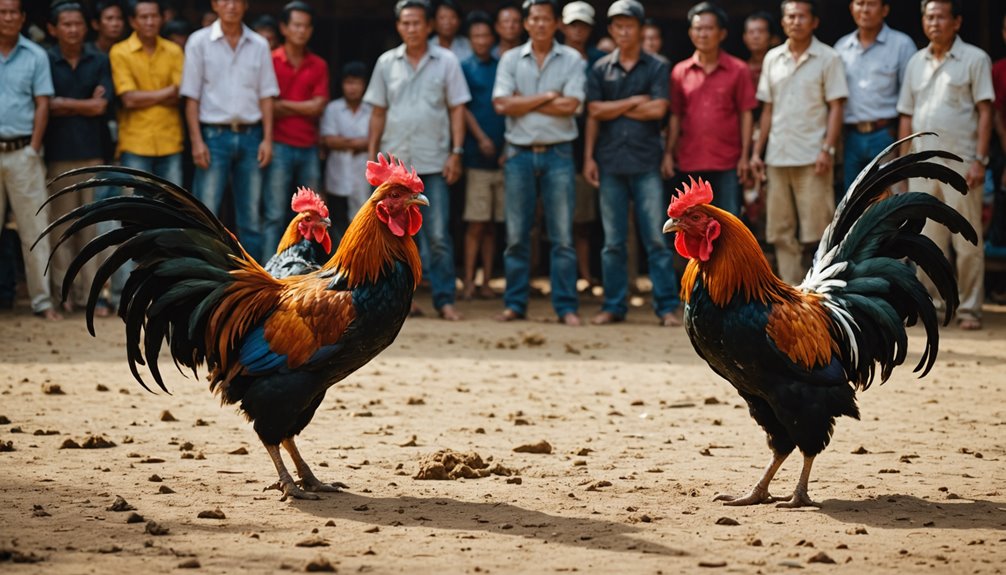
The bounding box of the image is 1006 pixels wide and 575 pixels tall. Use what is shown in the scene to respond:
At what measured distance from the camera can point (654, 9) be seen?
1498 centimetres

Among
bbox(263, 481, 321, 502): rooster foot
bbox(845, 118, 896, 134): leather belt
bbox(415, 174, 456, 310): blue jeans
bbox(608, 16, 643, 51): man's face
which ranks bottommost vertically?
bbox(263, 481, 321, 502): rooster foot

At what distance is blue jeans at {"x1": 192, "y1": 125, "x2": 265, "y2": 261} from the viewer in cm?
1114

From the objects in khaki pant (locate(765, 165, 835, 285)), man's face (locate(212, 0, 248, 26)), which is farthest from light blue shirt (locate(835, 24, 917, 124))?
man's face (locate(212, 0, 248, 26))

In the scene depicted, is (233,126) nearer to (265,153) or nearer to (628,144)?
(265,153)

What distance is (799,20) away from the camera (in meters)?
10.8

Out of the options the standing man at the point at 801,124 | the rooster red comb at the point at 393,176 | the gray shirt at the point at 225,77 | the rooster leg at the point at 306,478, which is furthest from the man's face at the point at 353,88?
the rooster leg at the point at 306,478

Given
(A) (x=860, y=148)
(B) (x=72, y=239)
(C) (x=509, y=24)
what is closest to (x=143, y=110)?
(B) (x=72, y=239)

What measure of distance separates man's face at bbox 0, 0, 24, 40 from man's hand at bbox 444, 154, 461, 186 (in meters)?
3.82

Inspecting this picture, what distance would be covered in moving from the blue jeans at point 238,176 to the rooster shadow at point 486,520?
5.99m

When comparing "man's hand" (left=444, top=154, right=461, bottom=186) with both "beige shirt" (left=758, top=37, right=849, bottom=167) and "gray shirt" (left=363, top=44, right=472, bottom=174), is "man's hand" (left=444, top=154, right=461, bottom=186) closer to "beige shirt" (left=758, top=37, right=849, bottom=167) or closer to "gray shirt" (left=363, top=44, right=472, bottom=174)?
"gray shirt" (left=363, top=44, right=472, bottom=174)

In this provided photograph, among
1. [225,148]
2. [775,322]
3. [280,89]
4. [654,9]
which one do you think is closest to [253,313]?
[775,322]

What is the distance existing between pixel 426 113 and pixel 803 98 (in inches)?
130

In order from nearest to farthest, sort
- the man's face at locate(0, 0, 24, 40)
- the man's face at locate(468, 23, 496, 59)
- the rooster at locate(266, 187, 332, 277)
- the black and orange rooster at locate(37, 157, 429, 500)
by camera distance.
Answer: the black and orange rooster at locate(37, 157, 429, 500)
the rooster at locate(266, 187, 332, 277)
the man's face at locate(0, 0, 24, 40)
the man's face at locate(468, 23, 496, 59)

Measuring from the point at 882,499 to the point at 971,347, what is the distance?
4.85 metres
